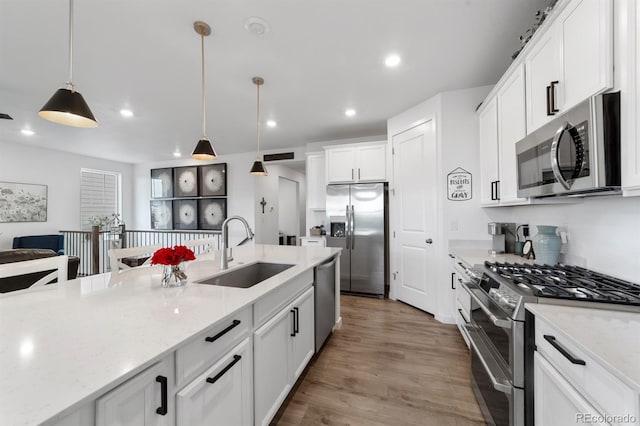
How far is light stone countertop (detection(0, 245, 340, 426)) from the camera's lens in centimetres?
57

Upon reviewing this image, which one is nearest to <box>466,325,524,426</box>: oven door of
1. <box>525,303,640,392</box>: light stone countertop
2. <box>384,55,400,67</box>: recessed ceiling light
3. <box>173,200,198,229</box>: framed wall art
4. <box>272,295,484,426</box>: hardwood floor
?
<box>272,295,484,426</box>: hardwood floor

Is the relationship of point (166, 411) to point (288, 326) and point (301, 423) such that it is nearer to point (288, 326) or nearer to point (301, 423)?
point (288, 326)

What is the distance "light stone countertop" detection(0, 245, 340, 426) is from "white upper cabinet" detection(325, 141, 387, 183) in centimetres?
295

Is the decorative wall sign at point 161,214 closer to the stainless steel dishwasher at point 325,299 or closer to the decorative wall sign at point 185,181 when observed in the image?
the decorative wall sign at point 185,181

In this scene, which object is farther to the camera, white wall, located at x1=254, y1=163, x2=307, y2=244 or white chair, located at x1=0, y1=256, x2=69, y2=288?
white wall, located at x1=254, y1=163, x2=307, y2=244

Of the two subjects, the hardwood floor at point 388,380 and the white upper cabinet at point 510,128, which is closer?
the hardwood floor at point 388,380

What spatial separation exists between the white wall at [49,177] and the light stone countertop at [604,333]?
6.67m

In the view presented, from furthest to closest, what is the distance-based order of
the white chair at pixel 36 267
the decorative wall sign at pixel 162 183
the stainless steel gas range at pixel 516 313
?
the decorative wall sign at pixel 162 183, the white chair at pixel 36 267, the stainless steel gas range at pixel 516 313

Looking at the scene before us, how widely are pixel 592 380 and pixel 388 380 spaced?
1486 millimetres

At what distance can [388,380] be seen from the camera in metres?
2.00

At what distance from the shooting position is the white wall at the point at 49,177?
4.70 m

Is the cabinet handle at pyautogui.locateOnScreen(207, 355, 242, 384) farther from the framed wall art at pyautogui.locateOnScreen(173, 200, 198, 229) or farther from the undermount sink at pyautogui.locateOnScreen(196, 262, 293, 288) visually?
the framed wall art at pyautogui.locateOnScreen(173, 200, 198, 229)

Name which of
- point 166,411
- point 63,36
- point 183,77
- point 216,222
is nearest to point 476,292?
point 166,411

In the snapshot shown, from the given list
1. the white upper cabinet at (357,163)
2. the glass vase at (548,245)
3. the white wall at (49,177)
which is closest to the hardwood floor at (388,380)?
the glass vase at (548,245)
